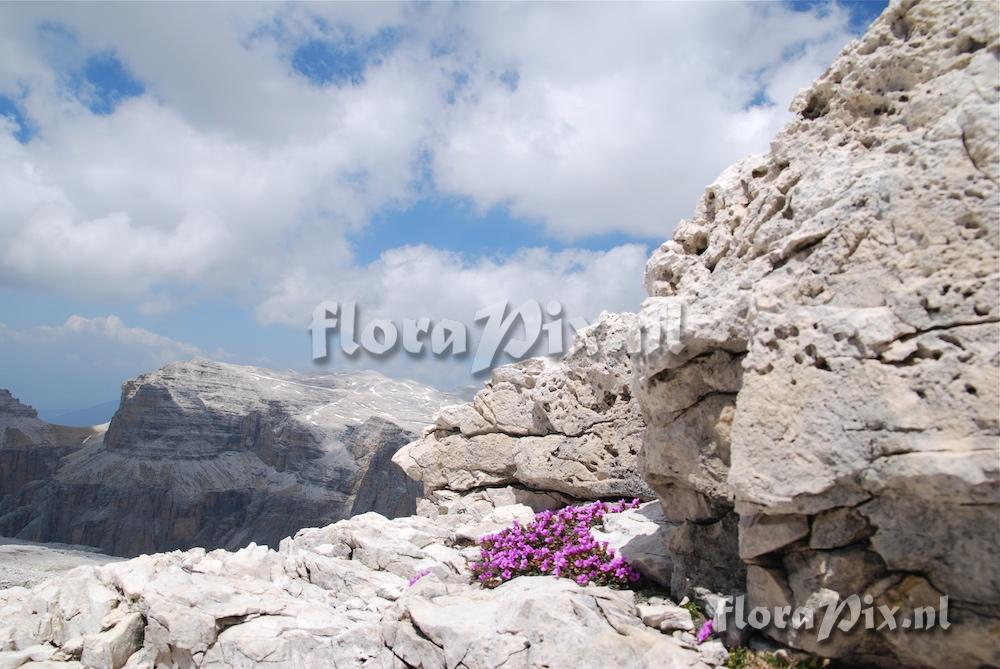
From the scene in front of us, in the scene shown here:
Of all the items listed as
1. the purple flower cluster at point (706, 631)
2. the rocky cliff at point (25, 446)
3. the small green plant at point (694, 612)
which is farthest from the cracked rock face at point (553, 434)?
the rocky cliff at point (25, 446)

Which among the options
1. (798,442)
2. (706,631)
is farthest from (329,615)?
(798,442)

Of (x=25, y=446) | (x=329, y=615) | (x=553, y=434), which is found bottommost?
(x=25, y=446)

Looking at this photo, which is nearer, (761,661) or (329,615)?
(761,661)

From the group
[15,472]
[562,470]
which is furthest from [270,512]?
[562,470]

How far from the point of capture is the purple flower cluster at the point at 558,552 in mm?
11245

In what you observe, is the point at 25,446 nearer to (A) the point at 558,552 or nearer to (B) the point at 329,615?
(B) the point at 329,615

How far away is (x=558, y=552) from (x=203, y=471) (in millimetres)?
188462

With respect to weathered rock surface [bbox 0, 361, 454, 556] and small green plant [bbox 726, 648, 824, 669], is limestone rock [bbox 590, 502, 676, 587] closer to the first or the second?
small green plant [bbox 726, 648, 824, 669]

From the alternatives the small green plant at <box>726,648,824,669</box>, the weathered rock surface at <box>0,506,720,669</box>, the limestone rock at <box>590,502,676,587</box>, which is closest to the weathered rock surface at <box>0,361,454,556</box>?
the weathered rock surface at <box>0,506,720,669</box>

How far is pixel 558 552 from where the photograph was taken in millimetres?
12125

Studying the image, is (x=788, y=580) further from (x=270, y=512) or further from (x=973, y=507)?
(x=270, y=512)

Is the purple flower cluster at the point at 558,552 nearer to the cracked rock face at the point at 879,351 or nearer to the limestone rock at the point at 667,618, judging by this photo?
the limestone rock at the point at 667,618

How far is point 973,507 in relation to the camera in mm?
6402

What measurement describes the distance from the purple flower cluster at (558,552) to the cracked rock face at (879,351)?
2.29 metres
